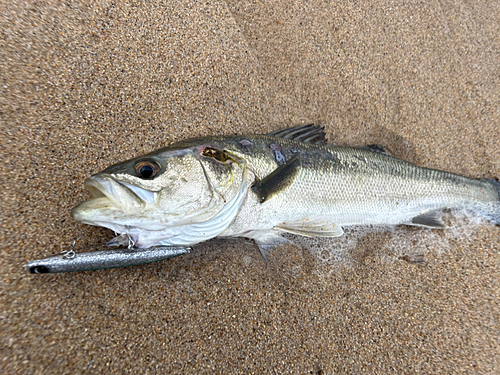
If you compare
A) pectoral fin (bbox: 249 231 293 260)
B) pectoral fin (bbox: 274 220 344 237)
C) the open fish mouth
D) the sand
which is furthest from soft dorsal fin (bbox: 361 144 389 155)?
the open fish mouth

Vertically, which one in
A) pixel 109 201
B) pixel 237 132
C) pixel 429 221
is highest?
pixel 237 132

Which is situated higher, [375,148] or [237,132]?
[237,132]

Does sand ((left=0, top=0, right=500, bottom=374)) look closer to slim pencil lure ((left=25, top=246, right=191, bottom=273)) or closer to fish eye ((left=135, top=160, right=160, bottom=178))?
slim pencil lure ((left=25, top=246, right=191, bottom=273))

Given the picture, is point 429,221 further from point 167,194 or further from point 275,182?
point 167,194

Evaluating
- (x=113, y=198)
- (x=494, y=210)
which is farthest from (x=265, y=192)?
(x=494, y=210)

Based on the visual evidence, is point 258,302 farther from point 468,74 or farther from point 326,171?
point 468,74

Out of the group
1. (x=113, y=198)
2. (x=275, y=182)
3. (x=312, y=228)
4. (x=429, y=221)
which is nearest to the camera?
(x=113, y=198)

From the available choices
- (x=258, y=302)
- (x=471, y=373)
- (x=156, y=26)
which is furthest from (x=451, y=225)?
(x=156, y=26)
